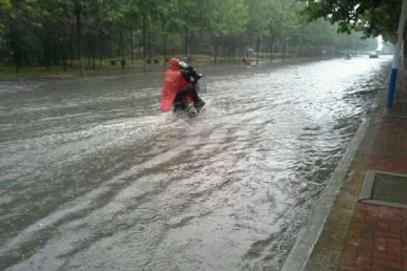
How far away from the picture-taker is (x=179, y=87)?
16.1 m

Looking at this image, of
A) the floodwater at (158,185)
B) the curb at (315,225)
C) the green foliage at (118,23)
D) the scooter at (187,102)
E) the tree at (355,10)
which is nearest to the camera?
the curb at (315,225)

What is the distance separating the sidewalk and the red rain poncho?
26.2 feet

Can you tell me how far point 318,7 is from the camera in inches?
947

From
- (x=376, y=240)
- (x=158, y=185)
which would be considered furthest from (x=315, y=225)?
(x=158, y=185)

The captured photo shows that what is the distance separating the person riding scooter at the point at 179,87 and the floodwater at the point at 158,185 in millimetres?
615

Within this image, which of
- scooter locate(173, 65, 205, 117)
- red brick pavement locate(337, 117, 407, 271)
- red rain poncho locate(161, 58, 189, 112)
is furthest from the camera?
scooter locate(173, 65, 205, 117)

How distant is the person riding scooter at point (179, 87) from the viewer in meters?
15.9

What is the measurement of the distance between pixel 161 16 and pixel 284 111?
1089 inches

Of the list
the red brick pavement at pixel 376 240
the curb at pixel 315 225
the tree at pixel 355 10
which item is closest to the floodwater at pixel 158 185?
the curb at pixel 315 225

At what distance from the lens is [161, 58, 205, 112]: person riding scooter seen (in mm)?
15883

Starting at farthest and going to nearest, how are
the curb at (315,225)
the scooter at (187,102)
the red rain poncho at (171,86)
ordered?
the scooter at (187,102), the red rain poncho at (171,86), the curb at (315,225)

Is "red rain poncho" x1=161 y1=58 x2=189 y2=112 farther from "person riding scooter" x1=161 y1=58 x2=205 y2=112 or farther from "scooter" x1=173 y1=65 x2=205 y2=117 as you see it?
"scooter" x1=173 y1=65 x2=205 y2=117

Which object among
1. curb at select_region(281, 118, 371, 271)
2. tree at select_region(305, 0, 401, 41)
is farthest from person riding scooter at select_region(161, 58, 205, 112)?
tree at select_region(305, 0, 401, 41)

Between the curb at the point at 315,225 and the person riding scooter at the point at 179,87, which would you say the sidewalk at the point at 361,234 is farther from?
the person riding scooter at the point at 179,87
